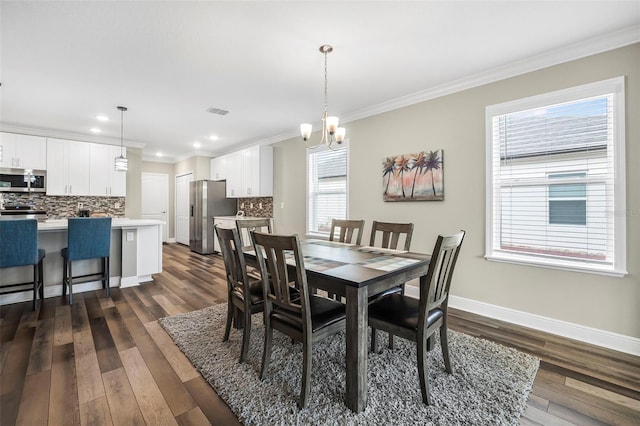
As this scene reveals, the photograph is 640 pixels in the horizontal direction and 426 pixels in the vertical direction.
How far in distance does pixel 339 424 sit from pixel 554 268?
2462 mm

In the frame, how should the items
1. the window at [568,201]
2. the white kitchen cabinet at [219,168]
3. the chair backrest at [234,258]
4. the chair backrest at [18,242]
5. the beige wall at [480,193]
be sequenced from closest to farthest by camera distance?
the chair backrest at [234,258] < the beige wall at [480,193] < the window at [568,201] < the chair backrest at [18,242] < the white kitchen cabinet at [219,168]

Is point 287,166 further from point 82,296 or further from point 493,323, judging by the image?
point 493,323

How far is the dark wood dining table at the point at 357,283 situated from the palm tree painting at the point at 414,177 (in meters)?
1.51

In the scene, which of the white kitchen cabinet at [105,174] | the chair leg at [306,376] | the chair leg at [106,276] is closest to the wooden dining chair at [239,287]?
the chair leg at [306,376]

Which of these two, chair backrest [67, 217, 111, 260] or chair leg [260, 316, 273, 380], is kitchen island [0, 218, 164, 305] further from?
chair leg [260, 316, 273, 380]

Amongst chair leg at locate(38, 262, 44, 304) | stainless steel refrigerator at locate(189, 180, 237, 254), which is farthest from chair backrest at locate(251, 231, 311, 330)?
stainless steel refrigerator at locate(189, 180, 237, 254)

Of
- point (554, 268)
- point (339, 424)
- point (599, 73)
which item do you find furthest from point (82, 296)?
point (599, 73)

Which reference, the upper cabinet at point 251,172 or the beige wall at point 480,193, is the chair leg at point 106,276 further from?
the beige wall at point 480,193

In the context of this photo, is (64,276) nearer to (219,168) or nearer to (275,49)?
(275,49)

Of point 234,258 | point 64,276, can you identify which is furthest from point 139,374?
point 64,276

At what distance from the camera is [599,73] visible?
8.09ft

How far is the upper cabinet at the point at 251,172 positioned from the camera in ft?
18.9

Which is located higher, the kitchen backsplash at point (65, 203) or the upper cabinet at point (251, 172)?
the upper cabinet at point (251, 172)

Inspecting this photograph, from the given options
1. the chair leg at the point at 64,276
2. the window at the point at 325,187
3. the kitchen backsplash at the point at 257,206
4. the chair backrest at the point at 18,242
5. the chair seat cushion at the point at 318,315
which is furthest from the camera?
the kitchen backsplash at the point at 257,206
